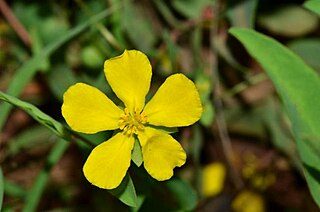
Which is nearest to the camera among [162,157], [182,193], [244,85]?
[162,157]

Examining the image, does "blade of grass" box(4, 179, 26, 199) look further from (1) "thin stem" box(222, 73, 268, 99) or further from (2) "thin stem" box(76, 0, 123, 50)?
(1) "thin stem" box(222, 73, 268, 99)

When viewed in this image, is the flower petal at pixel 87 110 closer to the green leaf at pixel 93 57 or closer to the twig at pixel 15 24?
the green leaf at pixel 93 57

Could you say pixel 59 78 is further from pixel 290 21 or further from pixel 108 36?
pixel 290 21

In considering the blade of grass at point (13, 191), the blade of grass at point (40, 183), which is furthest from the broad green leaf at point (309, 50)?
the blade of grass at point (13, 191)

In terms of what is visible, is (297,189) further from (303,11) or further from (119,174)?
(119,174)

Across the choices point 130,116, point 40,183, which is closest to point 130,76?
point 130,116

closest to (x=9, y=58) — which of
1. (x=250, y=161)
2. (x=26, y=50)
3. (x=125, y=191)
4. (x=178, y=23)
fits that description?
(x=26, y=50)
